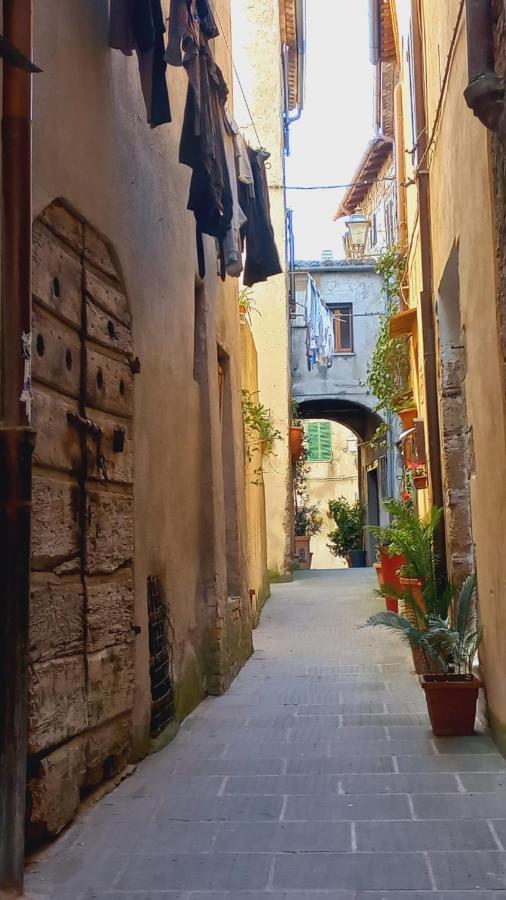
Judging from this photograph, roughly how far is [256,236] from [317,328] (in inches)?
462

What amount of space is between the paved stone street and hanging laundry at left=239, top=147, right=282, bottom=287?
3.31 m

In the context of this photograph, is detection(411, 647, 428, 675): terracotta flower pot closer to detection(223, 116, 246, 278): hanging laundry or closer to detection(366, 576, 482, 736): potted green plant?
detection(366, 576, 482, 736): potted green plant

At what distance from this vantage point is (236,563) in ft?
26.1

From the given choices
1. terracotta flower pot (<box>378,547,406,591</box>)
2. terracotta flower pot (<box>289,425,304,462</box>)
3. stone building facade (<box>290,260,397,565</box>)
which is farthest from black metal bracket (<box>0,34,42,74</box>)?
stone building facade (<box>290,260,397,565</box>)

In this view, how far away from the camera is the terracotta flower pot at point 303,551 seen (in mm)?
21609

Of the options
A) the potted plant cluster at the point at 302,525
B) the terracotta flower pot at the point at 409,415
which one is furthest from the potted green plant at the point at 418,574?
the potted plant cluster at the point at 302,525

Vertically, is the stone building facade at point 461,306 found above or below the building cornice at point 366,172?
below

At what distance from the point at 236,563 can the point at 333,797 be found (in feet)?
12.7

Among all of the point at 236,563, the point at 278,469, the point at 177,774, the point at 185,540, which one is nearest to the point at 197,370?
A: the point at 185,540

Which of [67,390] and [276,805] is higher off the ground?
[67,390]

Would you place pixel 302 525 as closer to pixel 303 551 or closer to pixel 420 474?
pixel 303 551

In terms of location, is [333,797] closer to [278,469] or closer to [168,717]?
[168,717]

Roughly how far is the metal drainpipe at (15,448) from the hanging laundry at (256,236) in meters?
4.04

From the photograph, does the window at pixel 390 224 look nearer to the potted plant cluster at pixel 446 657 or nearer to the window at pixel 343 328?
the window at pixel 343 328
